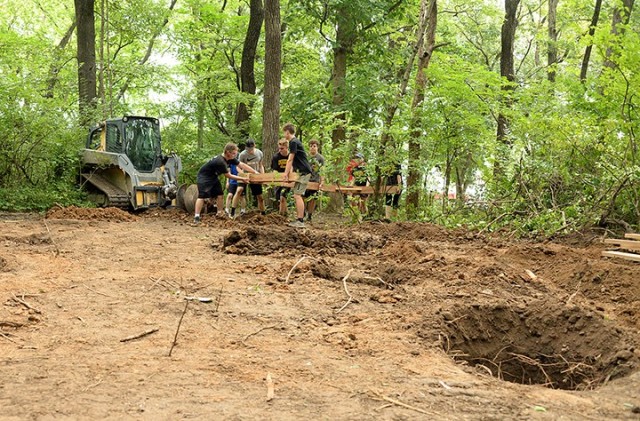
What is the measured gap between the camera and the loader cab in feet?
59.3

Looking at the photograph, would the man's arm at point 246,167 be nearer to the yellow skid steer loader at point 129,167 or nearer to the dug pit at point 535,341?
the yellow skid steer loader at point 129,167

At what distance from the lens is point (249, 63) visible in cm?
2148

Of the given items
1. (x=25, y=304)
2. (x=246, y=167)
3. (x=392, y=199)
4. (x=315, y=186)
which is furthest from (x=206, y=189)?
(x=25, y=304)

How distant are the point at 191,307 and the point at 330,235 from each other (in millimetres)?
5190

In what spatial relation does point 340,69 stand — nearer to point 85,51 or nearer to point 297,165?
point 297,165

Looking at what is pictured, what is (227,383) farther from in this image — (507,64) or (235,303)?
(507,64)

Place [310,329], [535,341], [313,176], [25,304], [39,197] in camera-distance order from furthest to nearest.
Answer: [39,197] → [313,176] → [535,341] → [25,304] → [310,329]

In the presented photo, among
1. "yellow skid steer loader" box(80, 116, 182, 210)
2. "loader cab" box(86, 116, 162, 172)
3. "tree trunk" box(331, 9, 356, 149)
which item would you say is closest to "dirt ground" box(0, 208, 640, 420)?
"yellow skid steer loader" box(80, 116, 182, 210)

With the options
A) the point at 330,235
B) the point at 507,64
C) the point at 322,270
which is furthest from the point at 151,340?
the point at 507,64

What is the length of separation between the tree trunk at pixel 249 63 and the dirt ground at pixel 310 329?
11152mm

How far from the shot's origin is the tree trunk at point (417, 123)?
1534 cm

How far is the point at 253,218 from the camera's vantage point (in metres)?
14.5

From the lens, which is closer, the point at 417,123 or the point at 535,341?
the point at 535,341

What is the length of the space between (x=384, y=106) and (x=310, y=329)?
45.3 ft
